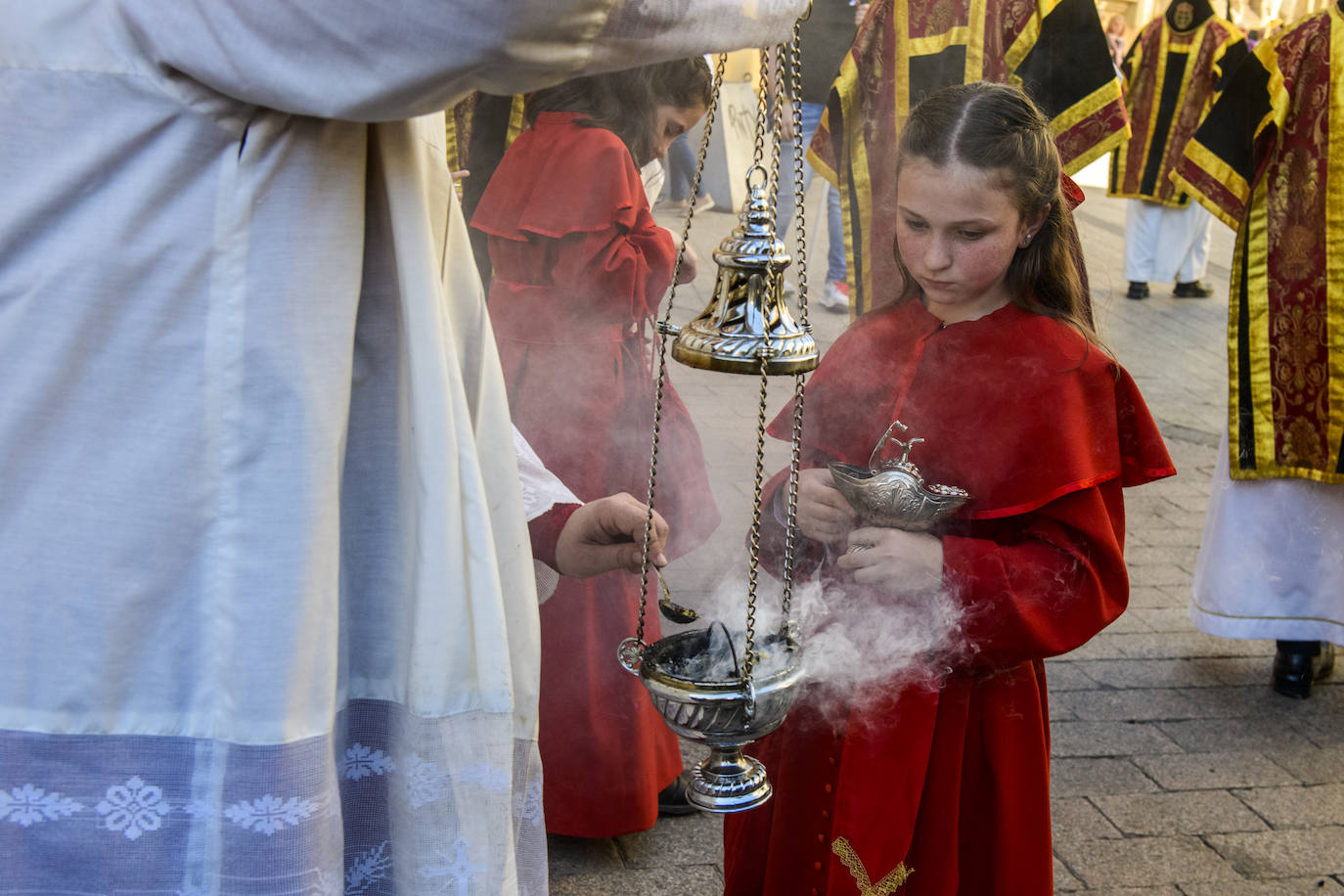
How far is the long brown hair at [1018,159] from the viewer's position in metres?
1.75

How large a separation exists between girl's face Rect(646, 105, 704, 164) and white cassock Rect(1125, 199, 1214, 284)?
694cm

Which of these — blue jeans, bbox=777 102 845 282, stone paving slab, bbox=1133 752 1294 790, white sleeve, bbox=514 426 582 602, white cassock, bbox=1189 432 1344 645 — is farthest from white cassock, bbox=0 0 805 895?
blue jeans, bbox=777 102 845 282

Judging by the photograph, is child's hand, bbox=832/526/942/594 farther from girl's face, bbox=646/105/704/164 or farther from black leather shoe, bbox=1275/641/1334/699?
black leather shoe, bbox=1275/641/1334/699

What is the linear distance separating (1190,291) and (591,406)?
7.89 m

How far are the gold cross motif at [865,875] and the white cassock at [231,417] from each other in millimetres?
786

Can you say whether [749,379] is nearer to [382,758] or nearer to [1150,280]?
[382,758]

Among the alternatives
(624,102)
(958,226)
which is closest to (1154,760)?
(958,226)

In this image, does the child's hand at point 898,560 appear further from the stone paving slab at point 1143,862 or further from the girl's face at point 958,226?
the stone paving slab at point 1143,862

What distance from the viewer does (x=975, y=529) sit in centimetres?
177

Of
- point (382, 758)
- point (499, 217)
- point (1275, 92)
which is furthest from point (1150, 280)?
point (382, 758)

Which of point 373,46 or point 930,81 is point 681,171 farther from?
point 373,46

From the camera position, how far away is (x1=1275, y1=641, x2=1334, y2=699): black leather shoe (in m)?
3.45

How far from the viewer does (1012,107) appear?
1.81 metres

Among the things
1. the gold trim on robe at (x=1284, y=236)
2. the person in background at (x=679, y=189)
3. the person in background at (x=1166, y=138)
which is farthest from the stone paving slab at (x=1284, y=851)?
the person in background at (x=679, y=189)
